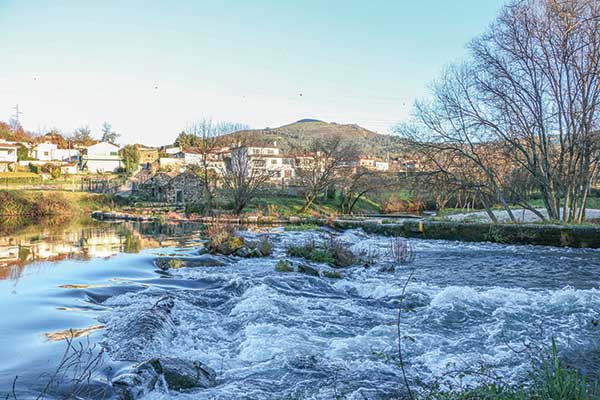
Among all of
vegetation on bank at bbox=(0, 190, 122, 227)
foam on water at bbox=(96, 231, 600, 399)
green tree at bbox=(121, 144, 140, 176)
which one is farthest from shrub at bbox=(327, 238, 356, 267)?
green tree at bbox=(121, 144, 140, 176)

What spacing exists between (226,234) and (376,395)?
45.6ft

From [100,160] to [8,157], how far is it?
14030mm

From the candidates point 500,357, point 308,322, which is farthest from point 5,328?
point 500,357

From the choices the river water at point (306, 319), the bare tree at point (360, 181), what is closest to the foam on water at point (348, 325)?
the river water at point (306, 319)

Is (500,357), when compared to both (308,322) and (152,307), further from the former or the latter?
(152,307)

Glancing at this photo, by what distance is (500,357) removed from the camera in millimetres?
6363

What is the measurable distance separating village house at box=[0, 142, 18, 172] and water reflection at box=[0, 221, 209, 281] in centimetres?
4486

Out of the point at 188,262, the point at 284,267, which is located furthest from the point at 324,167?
the point at 284,267

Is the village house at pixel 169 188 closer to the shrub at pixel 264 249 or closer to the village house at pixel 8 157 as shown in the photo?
the shrub at pixel 264 249

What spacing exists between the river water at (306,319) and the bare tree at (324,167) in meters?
23.3

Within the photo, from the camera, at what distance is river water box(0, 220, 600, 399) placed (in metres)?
5.86

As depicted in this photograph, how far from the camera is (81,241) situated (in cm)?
2173

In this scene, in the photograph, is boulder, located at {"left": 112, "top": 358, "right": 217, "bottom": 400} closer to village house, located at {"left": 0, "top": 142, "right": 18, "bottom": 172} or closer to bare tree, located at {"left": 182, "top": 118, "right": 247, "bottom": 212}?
bare tree, located at {"left": 182, "top": 118, "right": 247, "bottom": 212}

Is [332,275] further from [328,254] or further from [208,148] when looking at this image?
[208,148]
